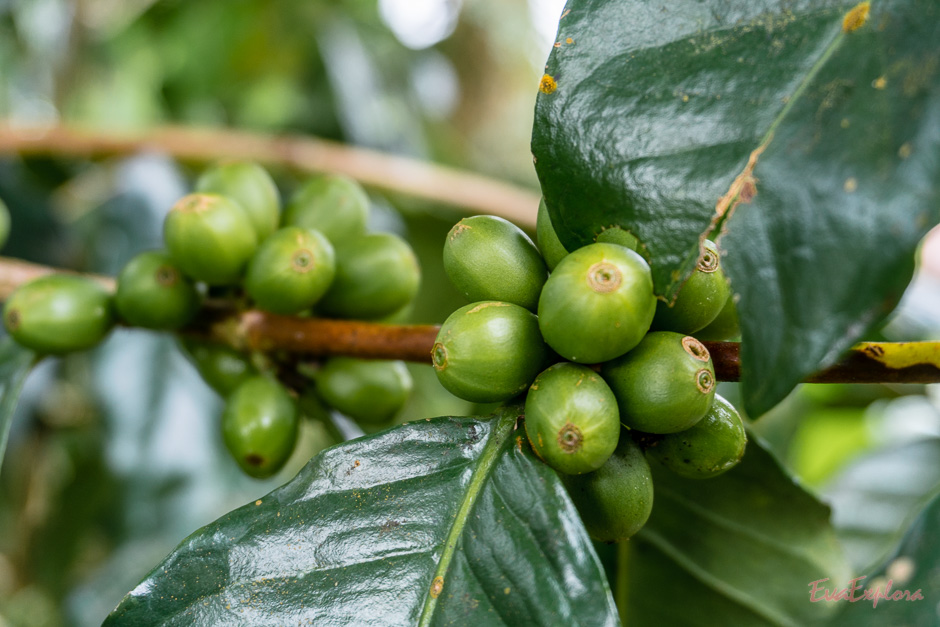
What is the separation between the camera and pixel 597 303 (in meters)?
0.68

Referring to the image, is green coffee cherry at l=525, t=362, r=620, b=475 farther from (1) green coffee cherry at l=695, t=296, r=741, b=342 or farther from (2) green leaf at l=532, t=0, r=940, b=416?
(1) green coffee cherry at l=695, t=296, r=741, b=342

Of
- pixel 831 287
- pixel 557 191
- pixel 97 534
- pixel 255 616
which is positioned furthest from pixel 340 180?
pixel 97 534

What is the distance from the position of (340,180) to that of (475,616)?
82 centimetres

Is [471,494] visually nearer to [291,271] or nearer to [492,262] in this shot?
[492,262]

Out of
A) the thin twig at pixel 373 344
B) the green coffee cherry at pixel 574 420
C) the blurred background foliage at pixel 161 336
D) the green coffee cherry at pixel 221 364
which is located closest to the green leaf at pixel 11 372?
the thin twig at pixel 373 344

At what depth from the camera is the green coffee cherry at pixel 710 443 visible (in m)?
0.80

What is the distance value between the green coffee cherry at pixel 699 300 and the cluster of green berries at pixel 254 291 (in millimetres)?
486

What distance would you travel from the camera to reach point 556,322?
2.35ft

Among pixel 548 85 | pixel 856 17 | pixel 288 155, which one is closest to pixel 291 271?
pixel 548 85

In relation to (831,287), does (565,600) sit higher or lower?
lower

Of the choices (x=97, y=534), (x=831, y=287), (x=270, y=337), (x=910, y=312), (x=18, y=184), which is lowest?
(x=97, y=534)

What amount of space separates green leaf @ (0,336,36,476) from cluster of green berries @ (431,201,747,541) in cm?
71

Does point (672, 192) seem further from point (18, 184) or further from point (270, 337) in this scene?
Result: point (18, 184)

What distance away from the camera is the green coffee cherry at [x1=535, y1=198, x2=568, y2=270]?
2.69 feet
